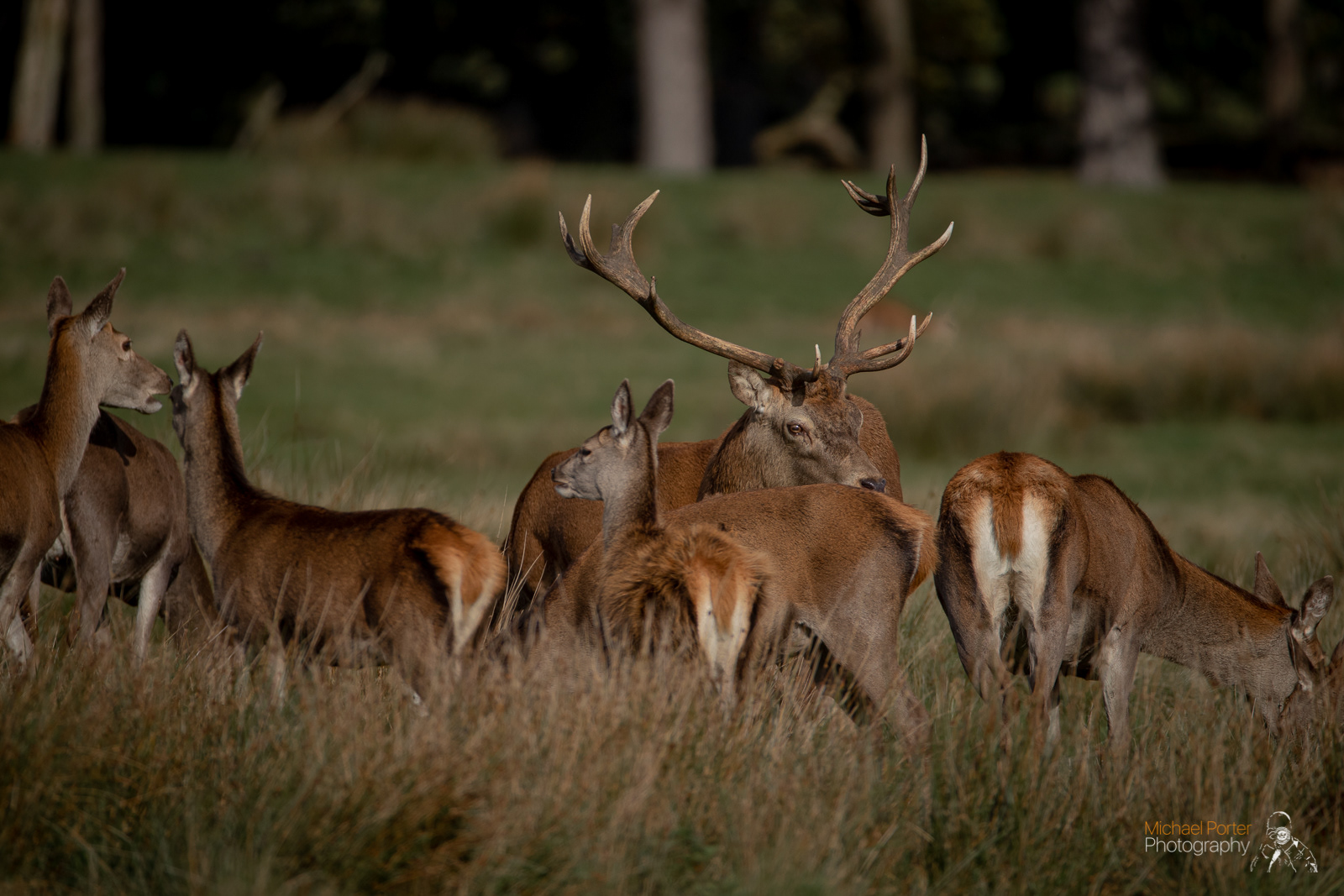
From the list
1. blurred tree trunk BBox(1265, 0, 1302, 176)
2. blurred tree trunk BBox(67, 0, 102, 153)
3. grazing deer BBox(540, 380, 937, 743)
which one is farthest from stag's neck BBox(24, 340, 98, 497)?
blurred tree trunk BBox(1265, 0, 1302, 176)

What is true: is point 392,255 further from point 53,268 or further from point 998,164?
point 998,164

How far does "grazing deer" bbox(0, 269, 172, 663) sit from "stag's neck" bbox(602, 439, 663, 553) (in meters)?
1.86

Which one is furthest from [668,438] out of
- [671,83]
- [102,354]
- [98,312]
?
[671,83]

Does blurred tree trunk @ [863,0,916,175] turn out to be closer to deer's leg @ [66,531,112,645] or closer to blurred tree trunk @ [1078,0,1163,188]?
blurred tree trunk @ [1078,0,1163,188]

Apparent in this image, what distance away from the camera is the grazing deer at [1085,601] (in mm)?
4836

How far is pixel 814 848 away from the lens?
379cm

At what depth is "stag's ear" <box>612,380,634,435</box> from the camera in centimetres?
519

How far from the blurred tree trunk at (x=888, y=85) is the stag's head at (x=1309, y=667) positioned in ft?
81.3

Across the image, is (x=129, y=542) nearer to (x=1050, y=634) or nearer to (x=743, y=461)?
(x=743, y=461)

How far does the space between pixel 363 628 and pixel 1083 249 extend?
2016 centimetres

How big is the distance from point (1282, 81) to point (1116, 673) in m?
29.7

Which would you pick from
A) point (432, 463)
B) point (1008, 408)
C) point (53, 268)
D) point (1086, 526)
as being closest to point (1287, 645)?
point (1086, 526)

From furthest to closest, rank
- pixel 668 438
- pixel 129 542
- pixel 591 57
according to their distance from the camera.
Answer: pixel 591 57, pixel 668 438, pixel 129 542

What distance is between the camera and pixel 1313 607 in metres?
5.33
